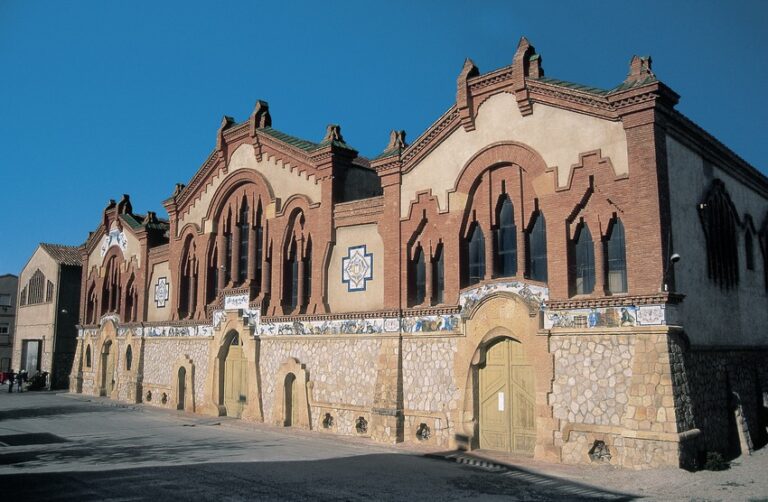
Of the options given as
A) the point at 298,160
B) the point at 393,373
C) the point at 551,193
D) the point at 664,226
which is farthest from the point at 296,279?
the point at 664,226

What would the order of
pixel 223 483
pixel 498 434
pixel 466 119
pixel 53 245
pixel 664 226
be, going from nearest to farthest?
pixel 223 483, pixel 664 226, pixel 498 434, pixel 466 119, pixel 53 245

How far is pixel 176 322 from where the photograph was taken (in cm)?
2738

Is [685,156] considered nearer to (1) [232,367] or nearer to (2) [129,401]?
(1) [232,367]

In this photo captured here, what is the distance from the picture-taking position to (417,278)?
18.6m

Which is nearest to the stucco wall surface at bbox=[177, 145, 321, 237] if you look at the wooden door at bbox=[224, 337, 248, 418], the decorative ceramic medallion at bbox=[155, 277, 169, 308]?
the decorative ceramic medallion at bbox=[155, 277, 169, 308]

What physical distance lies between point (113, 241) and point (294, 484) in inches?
1028

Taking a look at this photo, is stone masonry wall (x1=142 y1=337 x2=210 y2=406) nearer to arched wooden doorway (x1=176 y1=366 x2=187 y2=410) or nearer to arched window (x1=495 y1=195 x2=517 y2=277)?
arched wooden doorway (x1=176 y1=366 x2=187 y2=410)

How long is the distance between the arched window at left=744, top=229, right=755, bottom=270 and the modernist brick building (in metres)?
0.12

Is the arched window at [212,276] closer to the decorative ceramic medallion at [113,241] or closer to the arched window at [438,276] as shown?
the decorative ceramic medallion at [113,241]

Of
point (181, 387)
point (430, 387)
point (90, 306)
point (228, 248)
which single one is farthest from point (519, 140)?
point (90, 306)

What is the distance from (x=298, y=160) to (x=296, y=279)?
13.4 feet

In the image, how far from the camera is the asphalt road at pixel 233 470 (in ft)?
37.2

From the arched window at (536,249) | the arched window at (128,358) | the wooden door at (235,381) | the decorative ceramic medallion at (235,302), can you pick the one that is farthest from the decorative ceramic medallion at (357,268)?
the arched window at (128,358)

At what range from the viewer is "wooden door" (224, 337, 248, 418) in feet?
77.6
